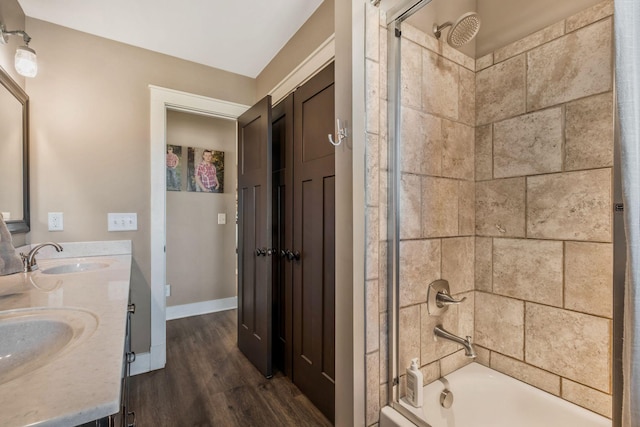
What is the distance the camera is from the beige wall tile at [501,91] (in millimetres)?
1505

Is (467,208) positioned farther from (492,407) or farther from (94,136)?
(94,136)

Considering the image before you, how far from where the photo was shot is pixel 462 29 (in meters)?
1.40

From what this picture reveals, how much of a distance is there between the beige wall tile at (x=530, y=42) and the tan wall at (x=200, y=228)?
294 cm

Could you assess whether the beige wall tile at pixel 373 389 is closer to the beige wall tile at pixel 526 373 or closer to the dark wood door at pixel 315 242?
the dark wood door at pixel 315 242

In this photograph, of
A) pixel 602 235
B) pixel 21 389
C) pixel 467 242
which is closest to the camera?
pixel 21 389

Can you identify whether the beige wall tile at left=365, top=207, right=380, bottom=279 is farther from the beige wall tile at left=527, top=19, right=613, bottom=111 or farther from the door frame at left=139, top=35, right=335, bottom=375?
the door frame at left=139, top=35, right=335, bottom=375

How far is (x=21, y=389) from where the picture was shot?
1.65 feet

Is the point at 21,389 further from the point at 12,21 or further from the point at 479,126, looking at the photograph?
the point at 12,21

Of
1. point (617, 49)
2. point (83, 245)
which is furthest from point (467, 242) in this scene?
point (83, 245)

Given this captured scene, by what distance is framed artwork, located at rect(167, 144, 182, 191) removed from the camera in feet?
10.6

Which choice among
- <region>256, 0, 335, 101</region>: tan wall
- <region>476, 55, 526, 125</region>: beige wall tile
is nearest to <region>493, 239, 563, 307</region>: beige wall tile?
<region>476, 55, 526, 125</region>: beige wall tile

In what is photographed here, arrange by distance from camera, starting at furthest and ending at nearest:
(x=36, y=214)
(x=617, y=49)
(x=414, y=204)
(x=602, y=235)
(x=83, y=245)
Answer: (x=83, y=245)
(x=36, y=214)
(x=414, y=204)
(x=602, y=235)
(x=617, y=49)

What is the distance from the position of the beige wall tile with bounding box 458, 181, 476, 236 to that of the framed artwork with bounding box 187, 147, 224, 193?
2.83 metres

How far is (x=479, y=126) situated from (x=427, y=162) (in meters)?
0.53
